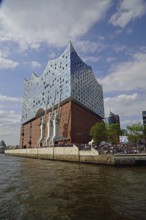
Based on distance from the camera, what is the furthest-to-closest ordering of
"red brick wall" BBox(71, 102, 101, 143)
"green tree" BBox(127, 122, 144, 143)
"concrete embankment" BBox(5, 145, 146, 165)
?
1. "red brick wall" BBox(71, 102, 101, 143)
2. "green tree" BBox(127, 122, 144, 143)
3. "concrete embankment" BBox(5, 145, 146, 165)

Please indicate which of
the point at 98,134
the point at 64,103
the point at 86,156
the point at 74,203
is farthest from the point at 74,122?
the point at 74,203

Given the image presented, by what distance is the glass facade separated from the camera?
76625 mm

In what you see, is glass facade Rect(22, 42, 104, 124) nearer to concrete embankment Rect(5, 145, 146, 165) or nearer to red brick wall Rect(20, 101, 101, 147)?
red brick wall Rect(20, 101, 101, 147)

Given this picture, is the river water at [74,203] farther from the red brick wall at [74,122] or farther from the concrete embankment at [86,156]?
the red brick wall at [74,122]

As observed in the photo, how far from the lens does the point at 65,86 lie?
250 feet

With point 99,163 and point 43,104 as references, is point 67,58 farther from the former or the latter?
point 99,163

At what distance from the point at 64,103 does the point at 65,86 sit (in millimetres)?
6727

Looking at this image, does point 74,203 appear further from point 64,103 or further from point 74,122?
point 64,103

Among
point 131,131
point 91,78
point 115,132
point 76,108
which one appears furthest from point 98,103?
point 131,131

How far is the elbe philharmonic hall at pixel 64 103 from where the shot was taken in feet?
241

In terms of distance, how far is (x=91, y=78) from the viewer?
94.9 meters

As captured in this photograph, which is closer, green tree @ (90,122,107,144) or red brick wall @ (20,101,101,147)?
green tree @ (90,122,107,144)

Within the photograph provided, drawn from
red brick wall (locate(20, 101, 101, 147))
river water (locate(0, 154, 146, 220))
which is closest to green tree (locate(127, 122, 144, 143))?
red brick wall (locate(20, 101, 101, 147))

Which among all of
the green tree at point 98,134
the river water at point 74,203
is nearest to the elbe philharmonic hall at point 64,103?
the green tree at point 98,134
